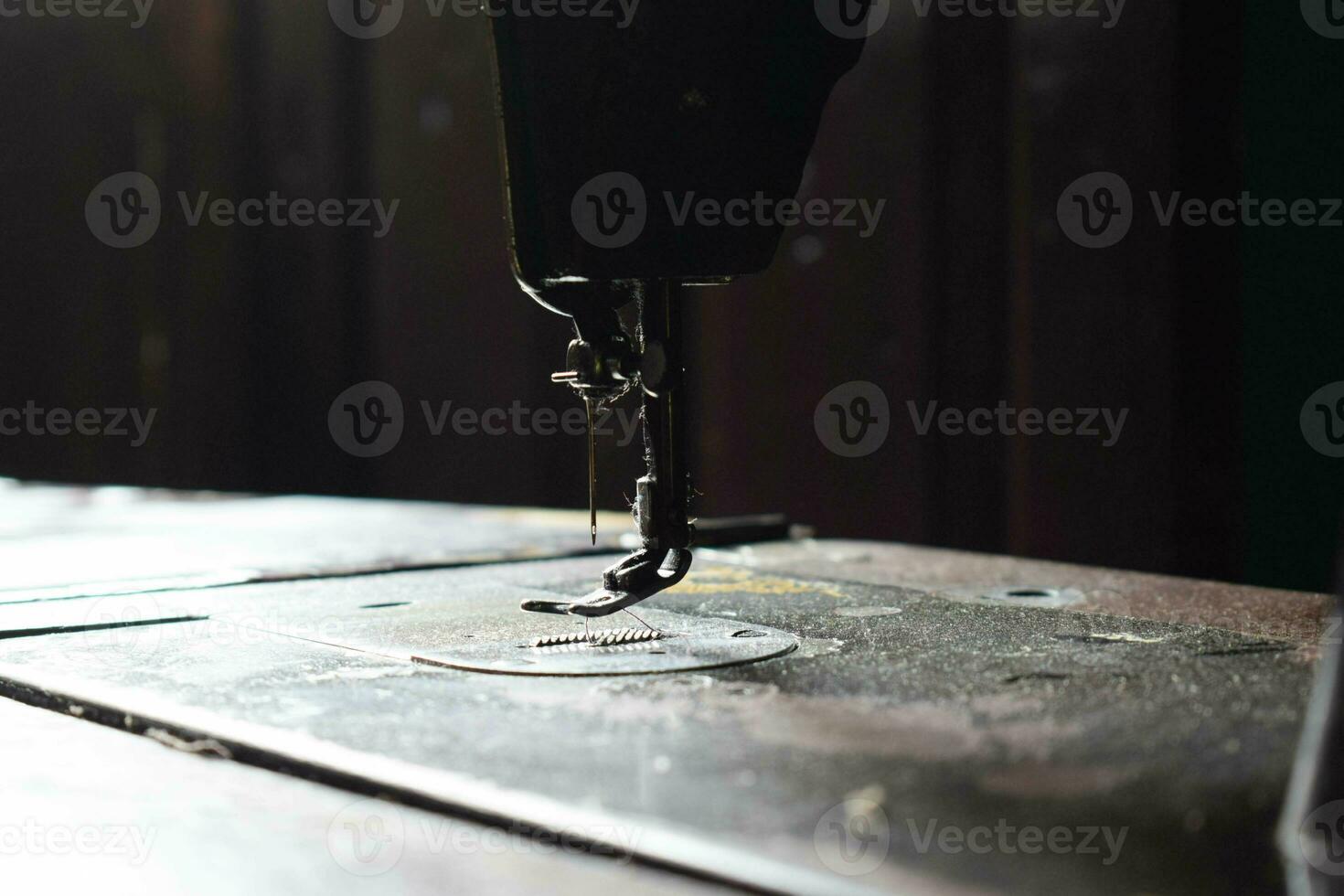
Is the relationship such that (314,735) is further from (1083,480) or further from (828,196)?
(828,196)

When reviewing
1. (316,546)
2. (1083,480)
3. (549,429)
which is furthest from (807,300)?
(316,546)

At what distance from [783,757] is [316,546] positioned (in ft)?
4.58

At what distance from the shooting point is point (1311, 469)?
275cm

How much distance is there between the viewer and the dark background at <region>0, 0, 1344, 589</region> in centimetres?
284

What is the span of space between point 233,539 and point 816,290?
6.45 feet
